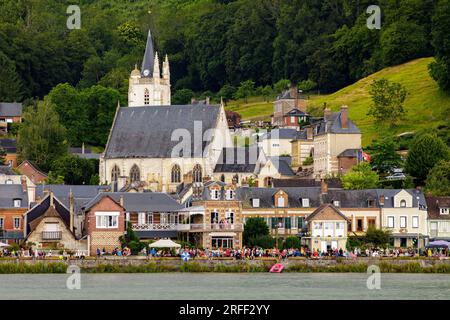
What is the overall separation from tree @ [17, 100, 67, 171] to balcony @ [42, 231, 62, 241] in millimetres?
36372

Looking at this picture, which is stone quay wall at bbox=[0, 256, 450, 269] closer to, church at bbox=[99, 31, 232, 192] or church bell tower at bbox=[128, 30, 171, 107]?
church at bbox=[99, 31, 232, 192]

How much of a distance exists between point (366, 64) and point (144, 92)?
28476mm

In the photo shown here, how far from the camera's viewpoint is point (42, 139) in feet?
421

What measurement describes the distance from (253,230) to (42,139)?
39554 millimetres

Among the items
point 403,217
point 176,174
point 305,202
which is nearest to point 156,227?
point 305,202

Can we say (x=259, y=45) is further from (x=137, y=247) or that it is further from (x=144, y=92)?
(x=137, y=247)

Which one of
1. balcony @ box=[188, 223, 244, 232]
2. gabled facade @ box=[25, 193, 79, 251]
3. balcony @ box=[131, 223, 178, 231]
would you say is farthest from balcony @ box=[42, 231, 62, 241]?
balcony @ box=[188, 223, 244, 232]

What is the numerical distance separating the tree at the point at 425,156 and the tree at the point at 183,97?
5513cm

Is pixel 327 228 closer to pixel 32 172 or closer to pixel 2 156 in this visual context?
pixel 32 172

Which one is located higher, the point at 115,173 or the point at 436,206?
the point at 115,173

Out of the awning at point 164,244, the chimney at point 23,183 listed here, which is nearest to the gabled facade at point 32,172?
the chimney at point 23,183

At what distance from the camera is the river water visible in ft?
217

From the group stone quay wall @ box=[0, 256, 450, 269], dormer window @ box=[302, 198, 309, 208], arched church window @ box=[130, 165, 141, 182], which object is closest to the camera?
stone quay wall @ box=[0, 256, 450, 269]

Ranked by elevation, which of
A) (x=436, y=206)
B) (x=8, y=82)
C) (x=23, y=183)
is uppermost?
(x=8, y=82)
